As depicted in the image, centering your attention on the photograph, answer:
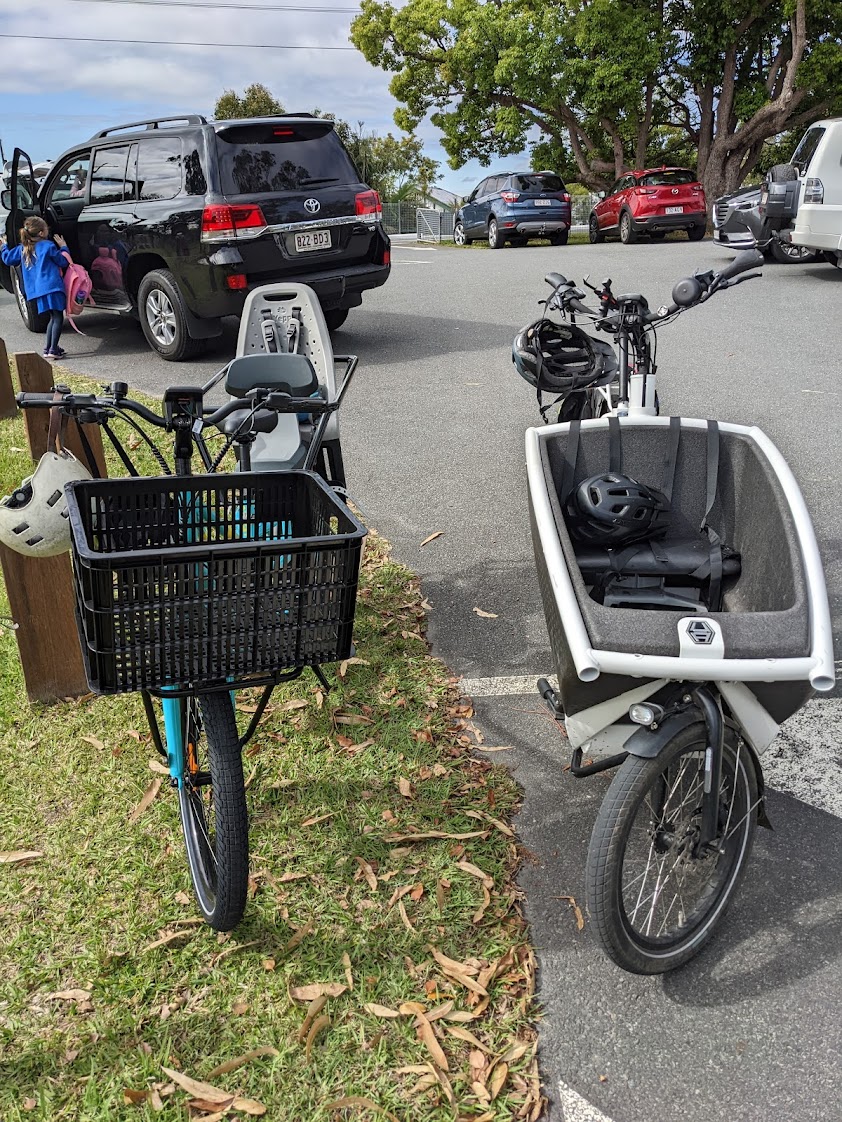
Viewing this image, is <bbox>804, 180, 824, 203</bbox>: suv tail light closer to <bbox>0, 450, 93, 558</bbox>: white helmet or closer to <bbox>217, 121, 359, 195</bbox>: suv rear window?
<bbox>217, 121, 359, 195</bbox>: suv rear window

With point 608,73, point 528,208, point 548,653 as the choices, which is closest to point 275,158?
point 548,653

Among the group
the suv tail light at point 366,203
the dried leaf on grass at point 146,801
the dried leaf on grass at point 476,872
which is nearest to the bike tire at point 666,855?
the dried leaf on grass at point 476,872

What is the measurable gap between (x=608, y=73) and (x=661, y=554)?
2731 centimetres

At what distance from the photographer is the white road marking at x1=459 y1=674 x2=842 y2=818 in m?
3.36

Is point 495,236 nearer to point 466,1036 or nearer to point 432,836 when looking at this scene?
point 432,836

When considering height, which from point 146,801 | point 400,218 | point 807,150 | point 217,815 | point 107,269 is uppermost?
point 807,150

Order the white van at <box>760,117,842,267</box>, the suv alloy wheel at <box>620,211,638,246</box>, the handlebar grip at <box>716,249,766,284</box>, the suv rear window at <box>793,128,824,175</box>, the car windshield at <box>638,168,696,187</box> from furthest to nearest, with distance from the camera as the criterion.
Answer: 1. the suv alloy wheel at <box>620,211,638,246</box>
2. the car windshield at <box>638,168,696,187</box>
3. the suv rear window at <box>793,128,824,175</box>
4. the white van at <box>760,117,842,267</box>
5. the handlebar grip at <box>716,249,766,284</box>

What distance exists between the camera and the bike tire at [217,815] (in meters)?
2.40

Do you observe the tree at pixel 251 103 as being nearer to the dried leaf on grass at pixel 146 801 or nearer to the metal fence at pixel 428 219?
the metal fence at pixel 428 219

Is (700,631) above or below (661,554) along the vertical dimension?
above

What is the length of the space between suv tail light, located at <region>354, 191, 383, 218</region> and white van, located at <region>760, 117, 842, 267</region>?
6.76 meters

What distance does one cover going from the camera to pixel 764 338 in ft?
33.3

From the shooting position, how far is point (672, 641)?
93.8 inches

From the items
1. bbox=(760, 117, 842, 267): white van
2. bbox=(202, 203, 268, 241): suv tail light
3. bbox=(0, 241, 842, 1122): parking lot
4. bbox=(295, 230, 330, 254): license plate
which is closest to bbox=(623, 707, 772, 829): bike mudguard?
bbox=(0, 241, 842, 1122): parking lot
